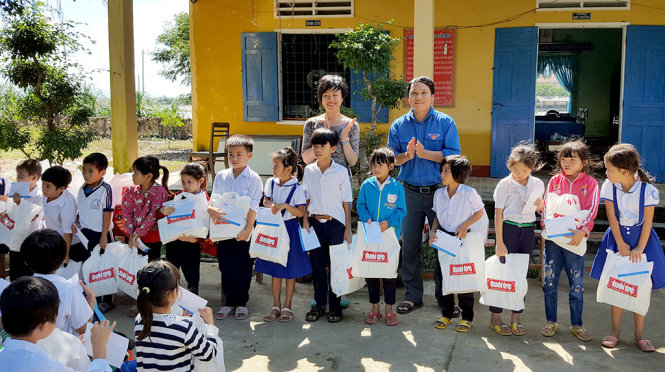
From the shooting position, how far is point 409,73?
8641 mm

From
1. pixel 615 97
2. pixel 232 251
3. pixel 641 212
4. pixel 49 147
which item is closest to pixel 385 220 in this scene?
pixel 232 251

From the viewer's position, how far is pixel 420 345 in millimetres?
3834

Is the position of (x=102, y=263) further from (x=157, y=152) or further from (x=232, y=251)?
(x=157, y=152)

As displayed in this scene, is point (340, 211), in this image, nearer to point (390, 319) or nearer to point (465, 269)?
point (390, 319)

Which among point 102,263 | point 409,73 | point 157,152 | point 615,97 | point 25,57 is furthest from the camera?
point 157,152

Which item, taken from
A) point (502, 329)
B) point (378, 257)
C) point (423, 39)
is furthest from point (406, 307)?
point (423, 39)

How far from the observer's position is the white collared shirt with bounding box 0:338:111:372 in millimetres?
1975

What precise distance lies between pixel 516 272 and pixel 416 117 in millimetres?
1281

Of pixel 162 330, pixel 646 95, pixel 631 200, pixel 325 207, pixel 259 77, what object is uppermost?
pixel 259 77

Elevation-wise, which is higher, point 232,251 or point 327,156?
point 327,156

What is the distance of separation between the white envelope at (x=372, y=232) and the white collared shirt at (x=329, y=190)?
0.24 meters

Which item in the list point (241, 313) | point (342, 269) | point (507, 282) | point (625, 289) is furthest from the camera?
point (241, 313)

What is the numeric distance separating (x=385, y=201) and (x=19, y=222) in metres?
2.75

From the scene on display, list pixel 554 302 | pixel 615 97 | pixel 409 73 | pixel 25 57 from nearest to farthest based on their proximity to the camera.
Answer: pixel 554 302, pixel 25 57, pixel 409 73, pixel 615 97
